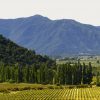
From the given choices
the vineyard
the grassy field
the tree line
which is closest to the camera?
the vineyard

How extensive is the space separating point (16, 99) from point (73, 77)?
9243 cm

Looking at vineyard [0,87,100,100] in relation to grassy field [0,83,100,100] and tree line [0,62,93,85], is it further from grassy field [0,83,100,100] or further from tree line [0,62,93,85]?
tree line [0,62,93,85]

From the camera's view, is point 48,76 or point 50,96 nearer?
point 50,96

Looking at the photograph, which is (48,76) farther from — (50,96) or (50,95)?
(50,96)

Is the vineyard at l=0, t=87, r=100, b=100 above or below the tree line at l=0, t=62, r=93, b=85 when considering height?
below

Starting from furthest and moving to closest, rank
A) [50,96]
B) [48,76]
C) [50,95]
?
[48,76], [50,95], [50,96]

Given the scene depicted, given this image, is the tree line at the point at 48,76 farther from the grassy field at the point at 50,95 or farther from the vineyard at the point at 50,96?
the vineyard at the point at 50,96

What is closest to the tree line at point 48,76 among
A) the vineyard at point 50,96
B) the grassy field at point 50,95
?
the grassy field at point 50,95

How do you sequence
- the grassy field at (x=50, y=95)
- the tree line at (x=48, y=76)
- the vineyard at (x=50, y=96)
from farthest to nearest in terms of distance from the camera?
the tree line at (x=48, y=76) → the grassy field at (x=50, y=95) → the vineyard at (x=50, y=96)

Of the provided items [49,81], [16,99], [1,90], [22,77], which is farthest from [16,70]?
[16,99]

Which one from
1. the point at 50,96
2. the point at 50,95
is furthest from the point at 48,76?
the point at 50,96

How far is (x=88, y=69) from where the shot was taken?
190125 mm

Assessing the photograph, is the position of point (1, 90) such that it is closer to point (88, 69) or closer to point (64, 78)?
point (64, 78)

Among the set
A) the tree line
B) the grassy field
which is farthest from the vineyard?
the tree line
